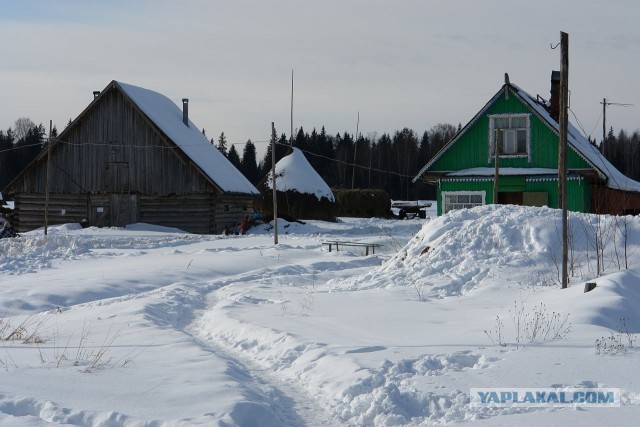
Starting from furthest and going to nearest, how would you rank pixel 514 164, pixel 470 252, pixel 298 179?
1. pixel 298 179
2. pixel 514 164
3. pixel 470 252

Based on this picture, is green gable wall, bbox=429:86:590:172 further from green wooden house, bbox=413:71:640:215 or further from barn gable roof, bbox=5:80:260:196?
barn gable roof, bbox=5:80:260:196

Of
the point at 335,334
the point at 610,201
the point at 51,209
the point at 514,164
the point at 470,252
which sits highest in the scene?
the point at 514,164

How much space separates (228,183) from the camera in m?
37.0

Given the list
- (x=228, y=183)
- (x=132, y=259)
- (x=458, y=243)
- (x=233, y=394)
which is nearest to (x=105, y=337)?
(x=233, y=394)

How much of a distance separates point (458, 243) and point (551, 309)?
5.20 metres

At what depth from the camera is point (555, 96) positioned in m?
29.3

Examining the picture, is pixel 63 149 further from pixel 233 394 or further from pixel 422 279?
pixel 233 394

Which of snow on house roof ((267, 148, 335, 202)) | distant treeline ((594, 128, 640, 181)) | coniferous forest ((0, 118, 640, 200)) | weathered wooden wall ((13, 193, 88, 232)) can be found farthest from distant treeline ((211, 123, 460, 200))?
weathered wooden wall ((13, 193, 88, 232))

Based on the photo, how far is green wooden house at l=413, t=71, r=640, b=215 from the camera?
2608cm

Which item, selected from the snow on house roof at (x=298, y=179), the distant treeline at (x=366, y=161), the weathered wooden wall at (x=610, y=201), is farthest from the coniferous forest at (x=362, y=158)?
the weathered wooden wall at (x=610, y=201)

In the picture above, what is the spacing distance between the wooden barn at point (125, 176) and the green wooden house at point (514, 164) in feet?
40.1

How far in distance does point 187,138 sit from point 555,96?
60.8 feet

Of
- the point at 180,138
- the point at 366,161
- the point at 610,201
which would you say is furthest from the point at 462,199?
the point at 366,161

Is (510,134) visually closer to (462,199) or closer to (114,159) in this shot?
(462,199)
